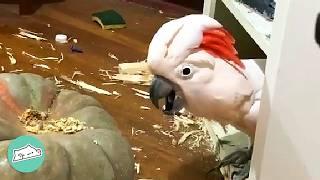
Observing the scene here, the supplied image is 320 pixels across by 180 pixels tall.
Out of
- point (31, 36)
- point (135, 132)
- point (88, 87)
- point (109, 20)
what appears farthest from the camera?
point (109, 20)

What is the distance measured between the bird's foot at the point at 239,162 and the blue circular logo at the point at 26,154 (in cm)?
38

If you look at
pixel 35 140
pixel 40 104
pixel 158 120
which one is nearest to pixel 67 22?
pixel 158 120

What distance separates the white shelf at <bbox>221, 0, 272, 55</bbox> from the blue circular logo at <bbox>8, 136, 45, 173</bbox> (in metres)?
0.34

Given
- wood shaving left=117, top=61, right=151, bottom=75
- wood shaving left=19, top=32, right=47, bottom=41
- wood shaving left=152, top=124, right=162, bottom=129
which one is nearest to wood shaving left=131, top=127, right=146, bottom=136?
wood shaving left=152, top=124, right=162, bottom=129

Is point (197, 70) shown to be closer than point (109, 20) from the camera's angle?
Yes

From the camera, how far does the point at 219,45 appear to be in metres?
1.00

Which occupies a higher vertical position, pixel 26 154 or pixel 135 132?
pixel 26 154

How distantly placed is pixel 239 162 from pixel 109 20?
760 millimetres

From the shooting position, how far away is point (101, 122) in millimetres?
1019

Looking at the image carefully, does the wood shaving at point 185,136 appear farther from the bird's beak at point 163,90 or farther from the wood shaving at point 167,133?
the bird's beak at point 163,90

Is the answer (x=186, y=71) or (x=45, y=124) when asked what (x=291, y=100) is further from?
(x=45, y=124)

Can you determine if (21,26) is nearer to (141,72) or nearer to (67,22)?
(67,22)

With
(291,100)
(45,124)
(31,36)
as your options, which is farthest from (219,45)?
(31,36)

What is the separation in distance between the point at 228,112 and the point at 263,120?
0.06 m
